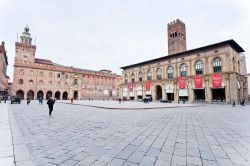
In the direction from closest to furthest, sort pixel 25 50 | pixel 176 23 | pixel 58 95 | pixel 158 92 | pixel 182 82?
pixel 182 82
pixel 158 92
pixel 25 50
pixel 176 23
pixel 58 95

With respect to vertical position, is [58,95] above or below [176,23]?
below

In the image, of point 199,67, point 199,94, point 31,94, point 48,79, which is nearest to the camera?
point 199,67

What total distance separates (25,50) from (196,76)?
54.7 metres

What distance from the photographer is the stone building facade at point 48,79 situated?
47.1 meters

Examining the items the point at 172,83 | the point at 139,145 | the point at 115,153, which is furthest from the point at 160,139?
the point at 172,83

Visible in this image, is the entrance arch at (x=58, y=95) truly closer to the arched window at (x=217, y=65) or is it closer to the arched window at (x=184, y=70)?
the arched window at (x=184, y=70)

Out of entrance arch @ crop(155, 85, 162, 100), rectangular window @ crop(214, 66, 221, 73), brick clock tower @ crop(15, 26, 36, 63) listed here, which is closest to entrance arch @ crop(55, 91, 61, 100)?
brick clock tower @ crop(15, 26, 36, 63)

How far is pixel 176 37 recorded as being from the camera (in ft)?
175

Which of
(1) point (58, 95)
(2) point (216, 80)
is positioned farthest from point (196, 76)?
(1) point (58, 95)

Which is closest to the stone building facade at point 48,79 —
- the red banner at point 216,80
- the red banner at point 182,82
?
the red banner at point 182,82

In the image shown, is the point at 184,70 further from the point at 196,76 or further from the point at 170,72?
the point at 170,72

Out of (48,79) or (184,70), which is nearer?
(184,70)

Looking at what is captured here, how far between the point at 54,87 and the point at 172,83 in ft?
133

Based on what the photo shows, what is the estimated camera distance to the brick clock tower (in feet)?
164
